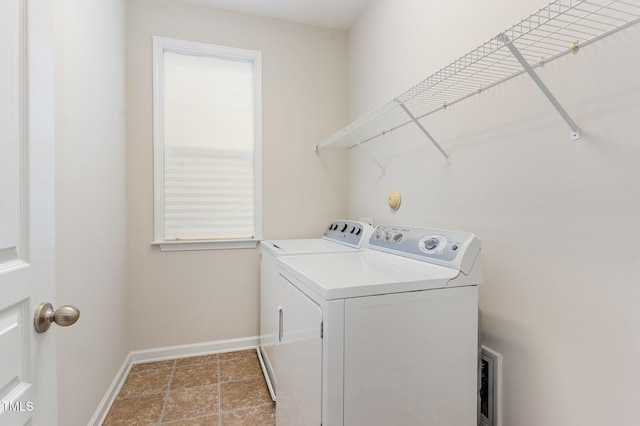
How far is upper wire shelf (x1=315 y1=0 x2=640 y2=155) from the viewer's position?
84 centimetres

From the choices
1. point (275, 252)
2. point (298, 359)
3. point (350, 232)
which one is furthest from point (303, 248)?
point (298, 359)

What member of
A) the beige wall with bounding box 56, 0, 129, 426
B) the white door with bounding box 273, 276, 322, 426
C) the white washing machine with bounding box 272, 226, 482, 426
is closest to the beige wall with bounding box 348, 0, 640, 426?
the white washing machine with bounding box 272, 226, 482, 426

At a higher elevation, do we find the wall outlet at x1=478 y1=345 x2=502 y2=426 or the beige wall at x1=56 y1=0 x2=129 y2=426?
the beige wall at x1=56 y1=0 x2=129 y2=426

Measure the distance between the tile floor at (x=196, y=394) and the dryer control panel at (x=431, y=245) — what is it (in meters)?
1.21

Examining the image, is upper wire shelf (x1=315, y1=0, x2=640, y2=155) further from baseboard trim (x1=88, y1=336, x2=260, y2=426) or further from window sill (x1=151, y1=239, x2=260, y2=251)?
baseboard trim (x1=88, y1=336, x2=260, y2=426)

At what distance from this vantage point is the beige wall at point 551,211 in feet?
2.82

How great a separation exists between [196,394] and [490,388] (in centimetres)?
169

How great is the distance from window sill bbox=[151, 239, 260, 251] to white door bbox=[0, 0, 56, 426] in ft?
5.30

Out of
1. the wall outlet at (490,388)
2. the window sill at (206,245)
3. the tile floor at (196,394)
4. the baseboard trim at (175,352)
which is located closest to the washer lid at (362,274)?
the wall outlet at (490,388)

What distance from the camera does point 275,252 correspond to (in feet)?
6.22

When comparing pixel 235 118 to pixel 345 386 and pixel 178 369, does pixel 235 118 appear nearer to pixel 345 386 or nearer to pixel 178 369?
pixel 178 369

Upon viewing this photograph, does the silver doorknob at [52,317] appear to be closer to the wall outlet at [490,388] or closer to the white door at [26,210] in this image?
the white door at [26,210]

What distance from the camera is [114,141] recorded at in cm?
196

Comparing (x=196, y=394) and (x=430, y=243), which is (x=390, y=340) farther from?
(x=196, y=394)
